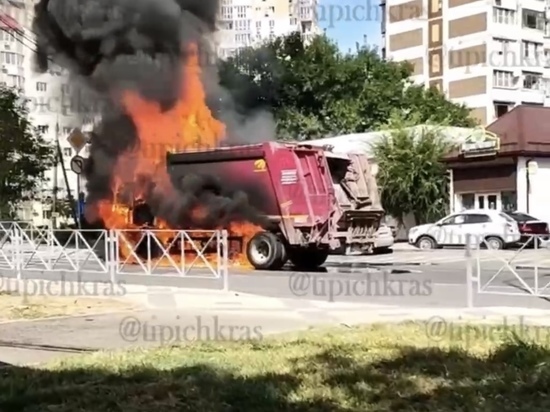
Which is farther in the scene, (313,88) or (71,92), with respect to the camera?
(313,88)

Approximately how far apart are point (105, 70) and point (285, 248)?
6.09 m

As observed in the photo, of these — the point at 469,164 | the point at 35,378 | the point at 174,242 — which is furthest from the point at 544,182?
the point at 35,378

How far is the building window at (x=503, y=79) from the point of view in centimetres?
5822

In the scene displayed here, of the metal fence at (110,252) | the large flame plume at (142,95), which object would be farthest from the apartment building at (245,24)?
the metal fence at (110,252)

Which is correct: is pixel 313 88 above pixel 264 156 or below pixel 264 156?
above

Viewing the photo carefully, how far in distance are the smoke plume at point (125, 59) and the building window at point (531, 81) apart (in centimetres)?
4399

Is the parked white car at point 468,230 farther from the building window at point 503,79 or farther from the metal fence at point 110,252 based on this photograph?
the building window at point 503,79

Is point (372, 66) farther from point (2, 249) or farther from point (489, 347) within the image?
point (489, 347)

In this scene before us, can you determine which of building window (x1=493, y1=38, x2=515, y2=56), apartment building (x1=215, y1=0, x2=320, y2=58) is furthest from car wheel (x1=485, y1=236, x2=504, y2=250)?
building window (x1=493, y1=38, x2=515, y2=56)

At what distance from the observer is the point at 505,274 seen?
13.7 metres

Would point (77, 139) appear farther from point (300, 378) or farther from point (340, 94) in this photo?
point (340, 94)

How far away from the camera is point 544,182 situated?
32.9 m

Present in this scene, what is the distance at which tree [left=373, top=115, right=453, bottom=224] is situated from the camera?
117 ft

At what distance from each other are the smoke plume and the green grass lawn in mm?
11922
